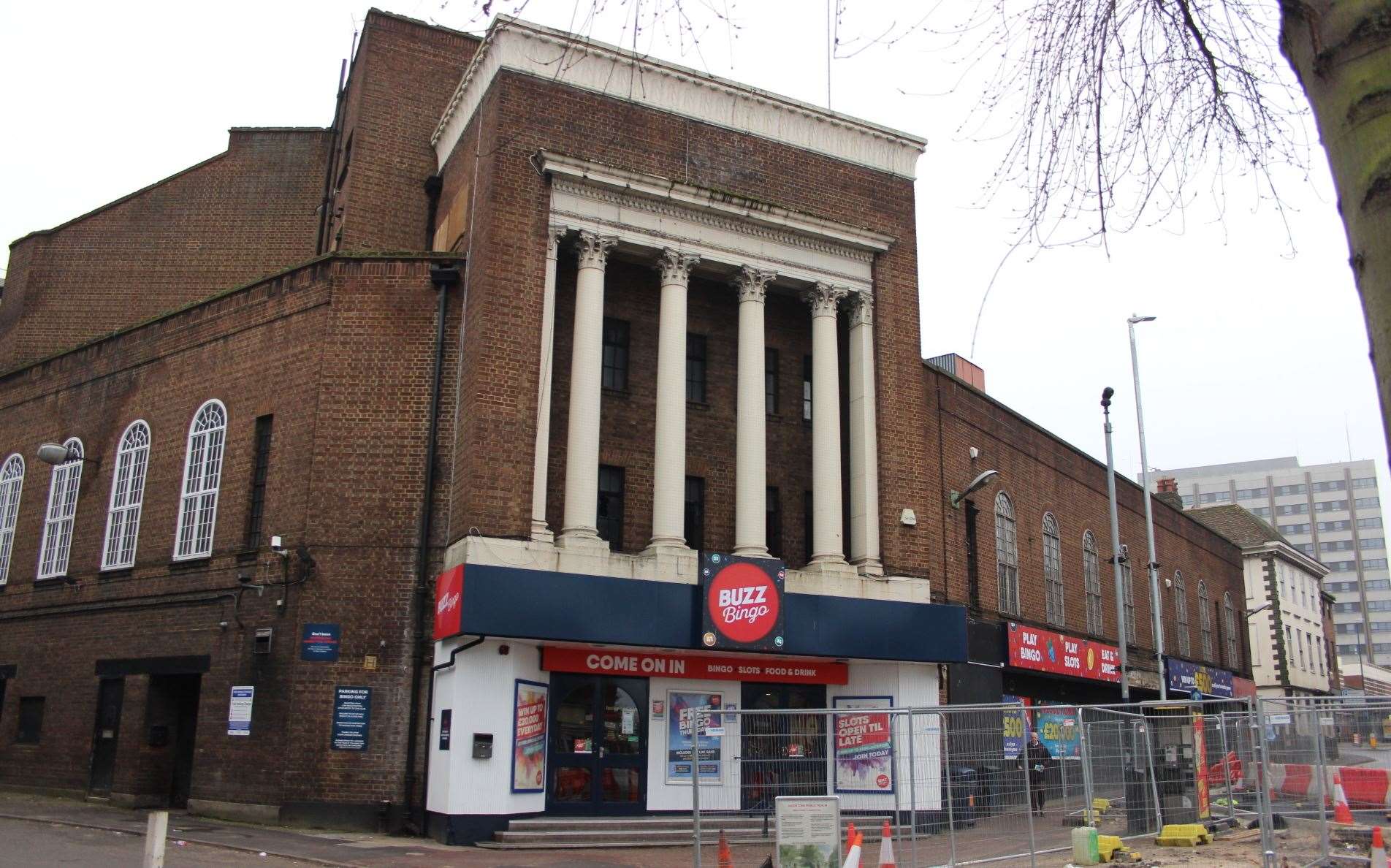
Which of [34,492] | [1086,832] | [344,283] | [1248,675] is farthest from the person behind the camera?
[1248,675]

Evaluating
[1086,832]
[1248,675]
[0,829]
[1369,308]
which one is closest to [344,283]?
[0,829]

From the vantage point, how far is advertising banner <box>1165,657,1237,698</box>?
37.4m

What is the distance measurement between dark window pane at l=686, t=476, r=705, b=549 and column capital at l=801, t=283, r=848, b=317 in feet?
13.7

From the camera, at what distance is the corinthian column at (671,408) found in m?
20.2

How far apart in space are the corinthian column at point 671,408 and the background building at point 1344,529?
129 m

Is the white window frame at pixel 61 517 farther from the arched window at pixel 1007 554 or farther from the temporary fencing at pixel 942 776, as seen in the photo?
the arched window at pixel 1007 554

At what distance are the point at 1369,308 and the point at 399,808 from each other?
1798cm

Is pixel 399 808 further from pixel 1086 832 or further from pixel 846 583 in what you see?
pixel 1086 832

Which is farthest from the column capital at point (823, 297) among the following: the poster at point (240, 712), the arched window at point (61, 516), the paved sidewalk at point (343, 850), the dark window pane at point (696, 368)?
the arched window at point (61, 516)

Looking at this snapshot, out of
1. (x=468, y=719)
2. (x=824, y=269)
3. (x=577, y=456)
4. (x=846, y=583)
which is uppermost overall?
(x=824, y=269)

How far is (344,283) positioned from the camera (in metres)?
21.1

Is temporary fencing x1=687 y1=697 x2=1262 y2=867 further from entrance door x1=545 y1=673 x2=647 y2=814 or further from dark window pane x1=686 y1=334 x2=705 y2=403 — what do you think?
dark window pane x1=686 y1=334 x2=705 y2=403

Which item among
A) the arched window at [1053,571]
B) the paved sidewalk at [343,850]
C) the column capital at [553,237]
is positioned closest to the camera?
the paved sidewalk at [343,850]

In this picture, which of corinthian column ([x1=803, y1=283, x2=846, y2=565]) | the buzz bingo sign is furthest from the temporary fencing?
corinthian column ([x1=803, y1=283, x2=846, y2=565])
